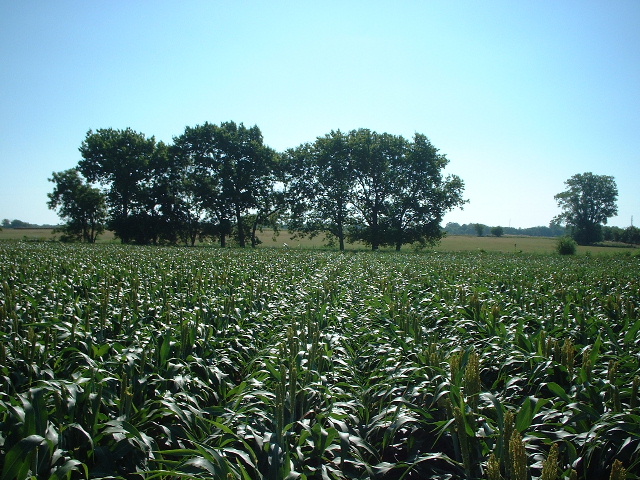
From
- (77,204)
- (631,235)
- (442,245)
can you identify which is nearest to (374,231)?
(442,245)

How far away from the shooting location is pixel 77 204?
61.6 meters

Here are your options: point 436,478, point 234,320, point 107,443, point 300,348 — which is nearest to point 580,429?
point 436,478

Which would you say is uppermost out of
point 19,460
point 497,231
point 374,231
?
point 497,231

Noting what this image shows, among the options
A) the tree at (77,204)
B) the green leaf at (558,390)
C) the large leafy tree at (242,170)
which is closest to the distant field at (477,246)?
the large leafy tree at (242,170)

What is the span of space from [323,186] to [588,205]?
60994 mm

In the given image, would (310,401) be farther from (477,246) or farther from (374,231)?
(477,246)

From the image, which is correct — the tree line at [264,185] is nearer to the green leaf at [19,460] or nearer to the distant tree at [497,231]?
the green leaf at [19,460]

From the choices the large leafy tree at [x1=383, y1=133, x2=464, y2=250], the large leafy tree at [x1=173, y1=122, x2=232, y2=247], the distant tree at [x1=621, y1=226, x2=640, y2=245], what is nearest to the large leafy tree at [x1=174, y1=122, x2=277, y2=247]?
the large leafy tree at [x1=173, y1=122, x2=232, y2=247]

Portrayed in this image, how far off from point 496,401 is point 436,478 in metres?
0.76

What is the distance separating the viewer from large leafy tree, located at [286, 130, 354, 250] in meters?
51.5

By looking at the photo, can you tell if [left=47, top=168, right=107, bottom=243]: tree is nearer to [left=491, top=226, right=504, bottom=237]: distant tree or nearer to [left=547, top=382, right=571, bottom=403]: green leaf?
[left=547, top=382, right=571, bottom=403]: green leaf

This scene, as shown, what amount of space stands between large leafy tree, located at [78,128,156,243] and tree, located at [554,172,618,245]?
79.5m

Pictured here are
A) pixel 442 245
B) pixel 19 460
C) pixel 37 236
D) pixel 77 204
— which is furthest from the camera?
pixel 442 245

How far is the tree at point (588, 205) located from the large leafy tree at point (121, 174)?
79.5m
